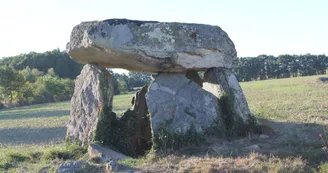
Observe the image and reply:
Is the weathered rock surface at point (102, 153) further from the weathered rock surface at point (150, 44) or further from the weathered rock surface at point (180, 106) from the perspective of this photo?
the weathered rock surface at point (150, 44)

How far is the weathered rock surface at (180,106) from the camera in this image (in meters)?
9.45


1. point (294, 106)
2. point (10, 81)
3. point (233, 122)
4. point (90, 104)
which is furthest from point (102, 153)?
point (10, 81)

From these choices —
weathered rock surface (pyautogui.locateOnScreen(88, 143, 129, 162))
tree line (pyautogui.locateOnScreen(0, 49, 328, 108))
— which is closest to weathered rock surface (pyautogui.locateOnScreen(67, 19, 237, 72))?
weathered rock surface (pyautogui.locateOnScreen(88, 143, 129, 162))


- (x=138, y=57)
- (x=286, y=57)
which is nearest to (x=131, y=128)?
(x=138, y=57)

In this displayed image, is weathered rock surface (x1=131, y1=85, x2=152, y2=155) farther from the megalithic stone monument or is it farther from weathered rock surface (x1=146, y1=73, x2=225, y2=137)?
the megalithic stone monument

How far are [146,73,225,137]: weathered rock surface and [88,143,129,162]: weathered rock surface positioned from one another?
1114mm

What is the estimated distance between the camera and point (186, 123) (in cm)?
951

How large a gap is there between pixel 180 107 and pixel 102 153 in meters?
2.41

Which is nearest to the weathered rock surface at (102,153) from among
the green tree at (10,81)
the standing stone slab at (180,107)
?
the standing stone slab at (180,107)

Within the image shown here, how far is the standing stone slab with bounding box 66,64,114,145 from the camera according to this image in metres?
10.0

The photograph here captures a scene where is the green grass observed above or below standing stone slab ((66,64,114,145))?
below

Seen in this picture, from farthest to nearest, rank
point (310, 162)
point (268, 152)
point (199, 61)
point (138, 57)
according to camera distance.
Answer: point (199, 61) → point (138, 57) → point (268, 152) → point (310, 162)

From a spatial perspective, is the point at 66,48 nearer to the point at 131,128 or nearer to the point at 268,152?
the point at 131,128

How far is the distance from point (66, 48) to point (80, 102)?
5.22 ft
